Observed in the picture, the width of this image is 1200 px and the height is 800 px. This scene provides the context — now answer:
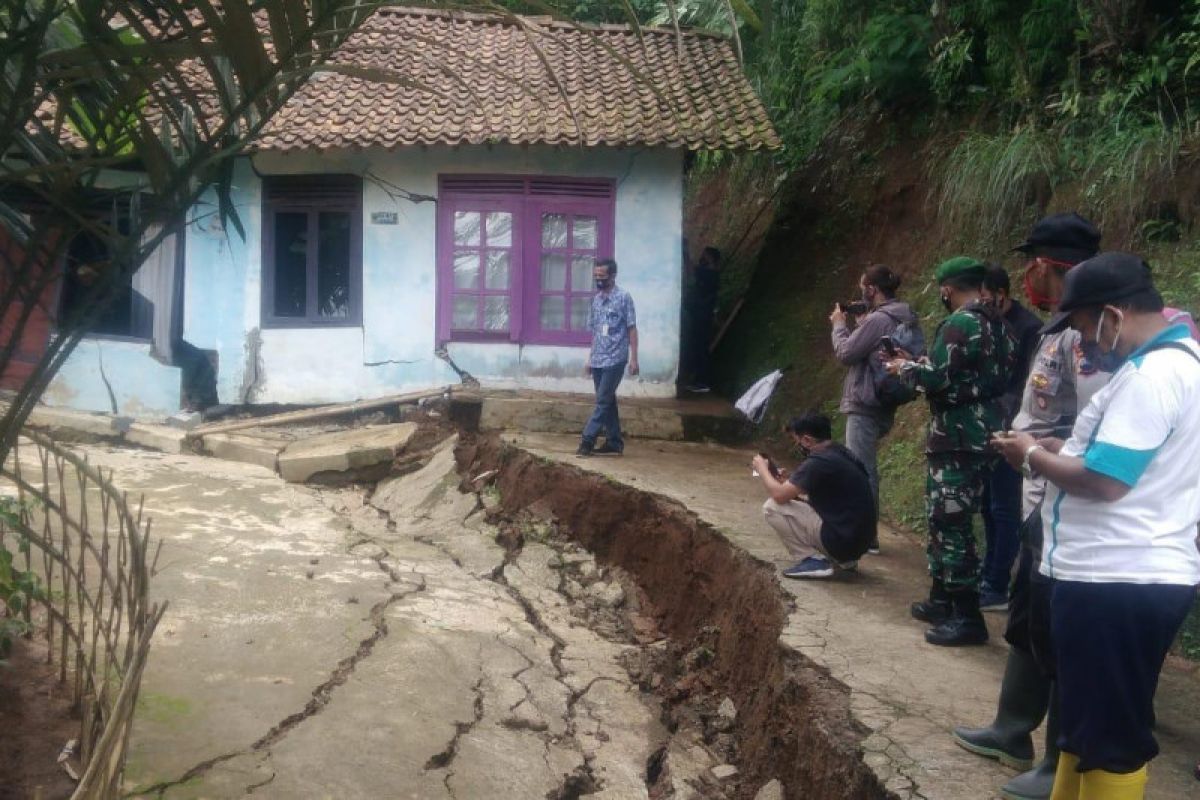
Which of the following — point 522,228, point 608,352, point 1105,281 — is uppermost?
point 522,228

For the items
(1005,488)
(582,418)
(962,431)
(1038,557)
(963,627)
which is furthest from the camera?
(582,418)

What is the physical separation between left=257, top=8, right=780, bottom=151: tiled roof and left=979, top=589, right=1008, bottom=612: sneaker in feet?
19.2

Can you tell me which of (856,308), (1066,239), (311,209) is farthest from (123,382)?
(1066,239)

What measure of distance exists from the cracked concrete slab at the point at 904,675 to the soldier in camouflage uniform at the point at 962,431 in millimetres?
299

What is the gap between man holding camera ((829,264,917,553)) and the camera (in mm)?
5902

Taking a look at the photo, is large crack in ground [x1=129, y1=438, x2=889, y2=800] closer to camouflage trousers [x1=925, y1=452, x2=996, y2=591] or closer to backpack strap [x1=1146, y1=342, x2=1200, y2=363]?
camouflage trousers [x1=925, y1=452, x2=996, y2=591]

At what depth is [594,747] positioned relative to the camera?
16.2 ft

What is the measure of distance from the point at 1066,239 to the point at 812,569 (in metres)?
2.38

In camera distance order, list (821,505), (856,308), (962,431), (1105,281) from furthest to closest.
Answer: (856,308)
(821,505)
(962,431)
(1105,281)

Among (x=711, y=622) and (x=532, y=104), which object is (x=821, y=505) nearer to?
(x=711, y=622)

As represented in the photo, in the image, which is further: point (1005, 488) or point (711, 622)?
point (711, 622)

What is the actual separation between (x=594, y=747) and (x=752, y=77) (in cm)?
1162

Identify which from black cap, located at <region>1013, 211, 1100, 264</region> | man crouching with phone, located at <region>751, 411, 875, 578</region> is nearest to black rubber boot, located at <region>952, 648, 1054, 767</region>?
black cap, located at <region>1013, 211, 1100, 264</region>

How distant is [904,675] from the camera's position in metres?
4.39
